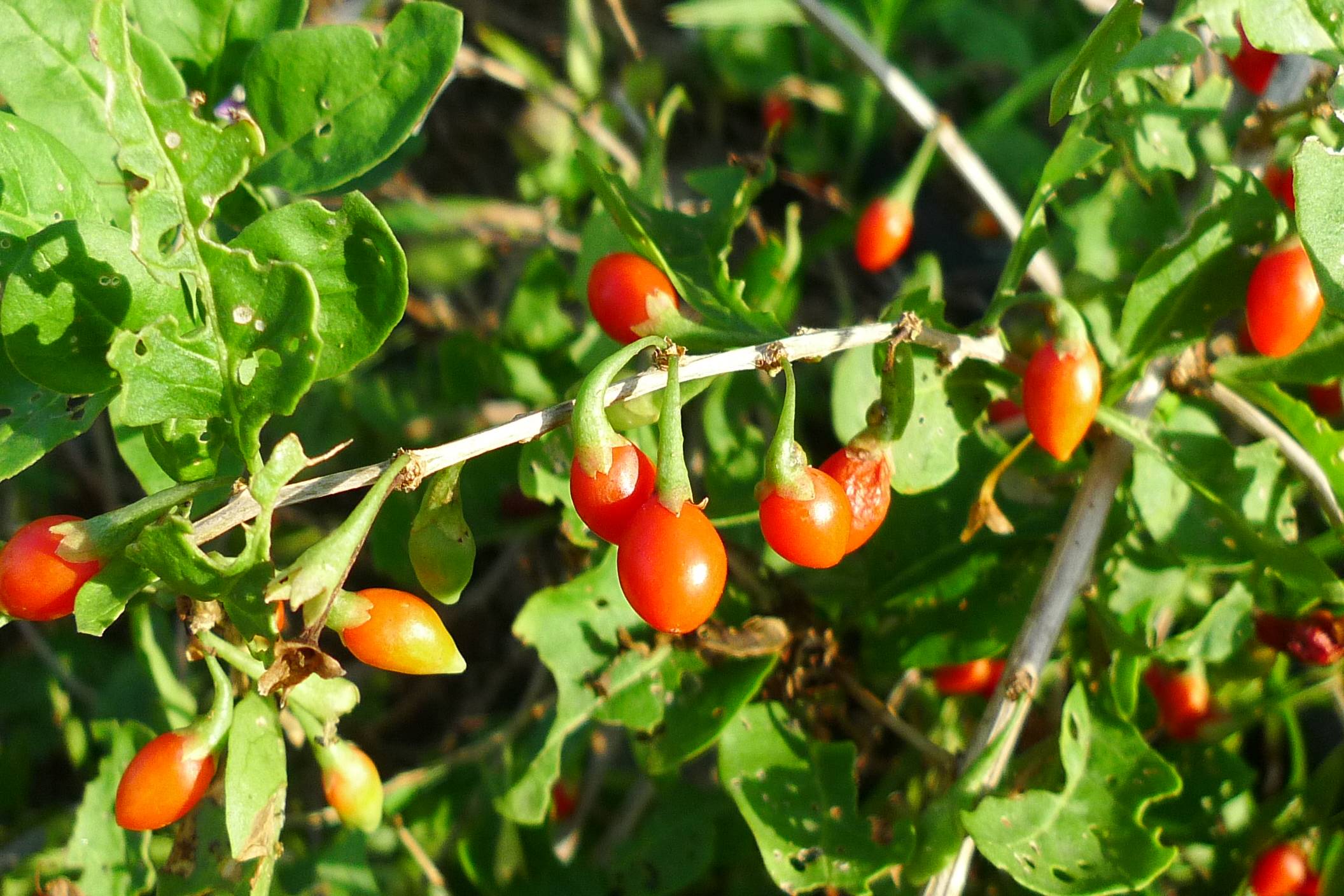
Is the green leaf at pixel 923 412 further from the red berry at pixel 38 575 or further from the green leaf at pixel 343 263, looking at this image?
the red berry at pixel 38 575

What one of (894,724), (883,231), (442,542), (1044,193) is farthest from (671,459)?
(883,231)

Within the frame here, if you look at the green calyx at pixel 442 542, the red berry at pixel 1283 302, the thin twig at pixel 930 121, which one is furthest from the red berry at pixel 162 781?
the thin twig at pixel 930 121

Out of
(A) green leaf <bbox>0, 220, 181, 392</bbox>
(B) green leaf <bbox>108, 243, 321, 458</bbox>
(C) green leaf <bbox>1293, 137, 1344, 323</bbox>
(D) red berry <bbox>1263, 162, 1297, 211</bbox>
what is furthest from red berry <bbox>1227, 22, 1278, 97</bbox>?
(A) green leaf <bbox>0, 220, 181, 392</bbox>

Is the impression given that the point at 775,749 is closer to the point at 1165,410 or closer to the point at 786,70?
the point at 1165,410

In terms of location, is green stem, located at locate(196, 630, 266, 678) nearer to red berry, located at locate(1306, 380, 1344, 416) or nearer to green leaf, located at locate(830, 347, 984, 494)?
green leaf, located at locate(830, 347, 984, 494)

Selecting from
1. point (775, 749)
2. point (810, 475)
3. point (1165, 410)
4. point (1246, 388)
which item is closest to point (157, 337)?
point (810, 475)
